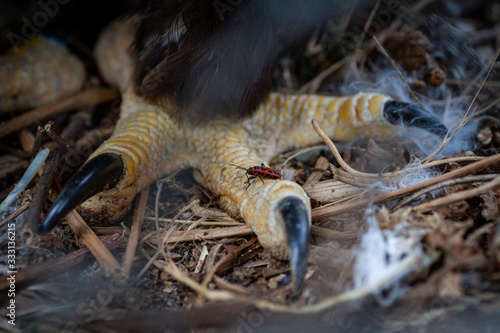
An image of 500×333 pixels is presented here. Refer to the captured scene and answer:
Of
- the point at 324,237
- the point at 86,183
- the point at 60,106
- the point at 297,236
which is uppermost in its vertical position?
the point at 60,106

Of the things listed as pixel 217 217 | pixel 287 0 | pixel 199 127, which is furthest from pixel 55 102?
pixel 287 0

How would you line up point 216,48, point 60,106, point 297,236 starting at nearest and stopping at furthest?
point 297,236
point 216,48
point 60,106

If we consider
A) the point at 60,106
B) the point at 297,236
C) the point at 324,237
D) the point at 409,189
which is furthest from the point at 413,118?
the point at 60,106

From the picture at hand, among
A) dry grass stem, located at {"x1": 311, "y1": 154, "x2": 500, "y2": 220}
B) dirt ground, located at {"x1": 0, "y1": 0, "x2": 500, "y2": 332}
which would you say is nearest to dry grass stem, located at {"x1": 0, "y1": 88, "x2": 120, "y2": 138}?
dirt ground, located at {"x1": 0, "y1": 0, "x2": 500, "y2": 332}

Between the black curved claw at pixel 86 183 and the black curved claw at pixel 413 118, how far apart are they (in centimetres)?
96

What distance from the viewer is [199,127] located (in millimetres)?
1402

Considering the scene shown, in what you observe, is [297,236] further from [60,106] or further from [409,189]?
[60,106]

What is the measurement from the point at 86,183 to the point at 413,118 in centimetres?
109

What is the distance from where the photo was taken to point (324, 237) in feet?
3.47

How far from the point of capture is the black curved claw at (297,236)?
0.83 meters

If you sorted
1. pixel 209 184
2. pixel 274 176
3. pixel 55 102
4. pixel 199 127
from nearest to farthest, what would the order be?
pixel 274 176 → pixel 209 184 → pixel 199 127 → pixel 55 102

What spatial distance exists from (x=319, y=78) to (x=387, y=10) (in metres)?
0.47

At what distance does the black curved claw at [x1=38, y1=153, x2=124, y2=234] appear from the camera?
0.92 metres

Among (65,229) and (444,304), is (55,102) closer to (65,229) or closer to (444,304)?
(65,229)
